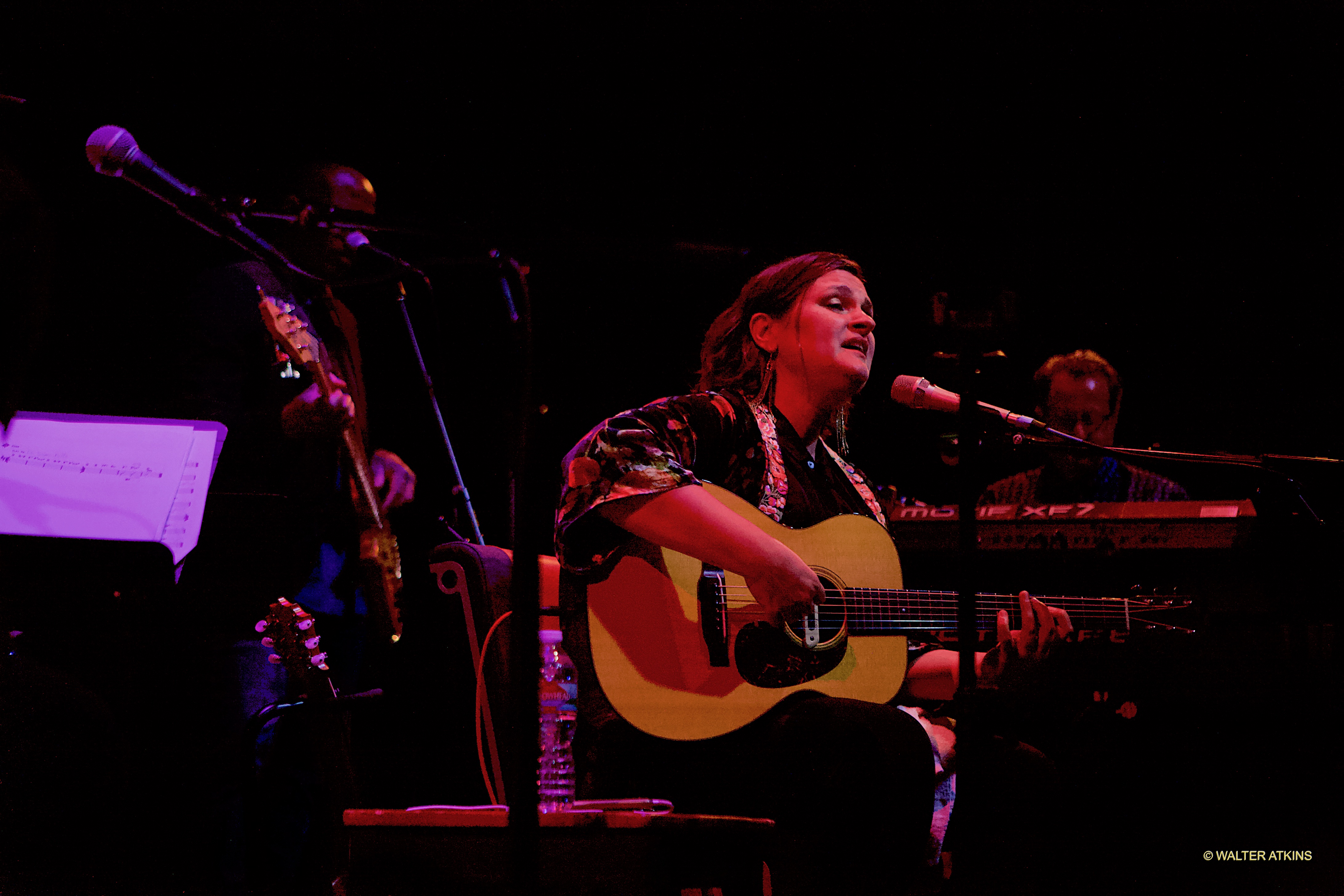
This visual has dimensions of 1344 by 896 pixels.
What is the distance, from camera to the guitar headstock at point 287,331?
2.40 m

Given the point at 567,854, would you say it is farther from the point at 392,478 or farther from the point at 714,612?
the point at 392,478

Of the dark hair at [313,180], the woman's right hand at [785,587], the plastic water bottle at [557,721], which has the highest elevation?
the dark hair at [313,180]

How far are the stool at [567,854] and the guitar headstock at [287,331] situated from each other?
1192mm

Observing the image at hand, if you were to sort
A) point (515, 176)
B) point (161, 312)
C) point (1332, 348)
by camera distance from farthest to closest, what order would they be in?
point (1332, 348) → point (161, 312) → point (515, 176)

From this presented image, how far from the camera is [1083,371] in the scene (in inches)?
140

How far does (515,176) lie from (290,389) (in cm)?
120

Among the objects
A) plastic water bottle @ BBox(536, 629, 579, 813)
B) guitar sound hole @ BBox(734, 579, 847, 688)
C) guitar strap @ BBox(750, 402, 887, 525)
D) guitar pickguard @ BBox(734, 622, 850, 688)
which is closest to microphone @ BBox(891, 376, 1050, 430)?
Result: guitar strap @ BBox(750, 402, 887, 525)

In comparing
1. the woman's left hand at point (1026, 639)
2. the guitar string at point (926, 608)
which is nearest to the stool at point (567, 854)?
the guitar string at point (926, 608)

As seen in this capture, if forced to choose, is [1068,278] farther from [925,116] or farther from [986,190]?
[925,116]

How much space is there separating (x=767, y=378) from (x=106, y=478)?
58.2 inches

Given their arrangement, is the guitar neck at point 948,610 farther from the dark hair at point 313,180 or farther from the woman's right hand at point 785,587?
the dark hair at point 313,180

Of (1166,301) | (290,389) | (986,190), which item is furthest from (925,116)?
(290,389)

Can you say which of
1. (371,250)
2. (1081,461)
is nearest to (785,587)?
(371,250)

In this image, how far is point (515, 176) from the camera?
1486 mm
